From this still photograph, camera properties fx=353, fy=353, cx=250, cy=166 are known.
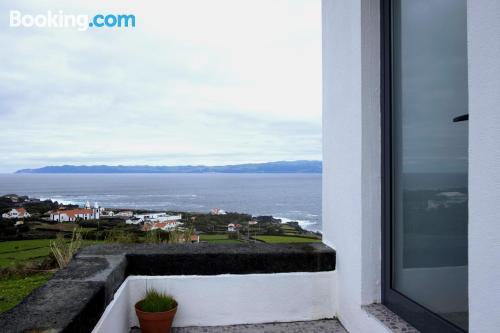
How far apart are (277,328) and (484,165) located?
169cm

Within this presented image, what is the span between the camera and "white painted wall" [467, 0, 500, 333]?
1.04 meters

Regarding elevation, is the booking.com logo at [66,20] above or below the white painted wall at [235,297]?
above

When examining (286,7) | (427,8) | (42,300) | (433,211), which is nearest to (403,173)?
(433,211)

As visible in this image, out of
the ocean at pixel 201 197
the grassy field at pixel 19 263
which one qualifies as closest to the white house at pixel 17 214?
the grassy field at pixel 19 263

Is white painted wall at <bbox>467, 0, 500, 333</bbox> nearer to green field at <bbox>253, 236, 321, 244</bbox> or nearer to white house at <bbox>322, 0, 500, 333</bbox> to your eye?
white house at <bbox>322, 0, 500, 333</bbox>

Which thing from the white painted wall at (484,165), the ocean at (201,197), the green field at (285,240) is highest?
the white painted wall at (484,165)

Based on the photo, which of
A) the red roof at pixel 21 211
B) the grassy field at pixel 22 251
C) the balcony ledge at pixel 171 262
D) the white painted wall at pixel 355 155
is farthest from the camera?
the red roof at pixel 21 211

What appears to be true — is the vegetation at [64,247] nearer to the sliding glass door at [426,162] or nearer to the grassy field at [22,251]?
the grassy field at [22,251]

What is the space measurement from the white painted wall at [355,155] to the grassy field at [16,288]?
1.90 meters

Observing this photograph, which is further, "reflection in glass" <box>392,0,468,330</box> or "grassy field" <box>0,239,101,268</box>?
"grassy field" <box>0,239,101,268</box>

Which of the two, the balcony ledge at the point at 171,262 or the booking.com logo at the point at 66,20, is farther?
the booking.com logo at the point at 66,20

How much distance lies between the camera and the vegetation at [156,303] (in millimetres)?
2133

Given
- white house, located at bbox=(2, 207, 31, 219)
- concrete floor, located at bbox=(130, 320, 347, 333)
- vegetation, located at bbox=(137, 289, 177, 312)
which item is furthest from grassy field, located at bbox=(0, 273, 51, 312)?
white house, located at bbox=(2, 207, 31, 219)

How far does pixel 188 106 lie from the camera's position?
31062 mm
